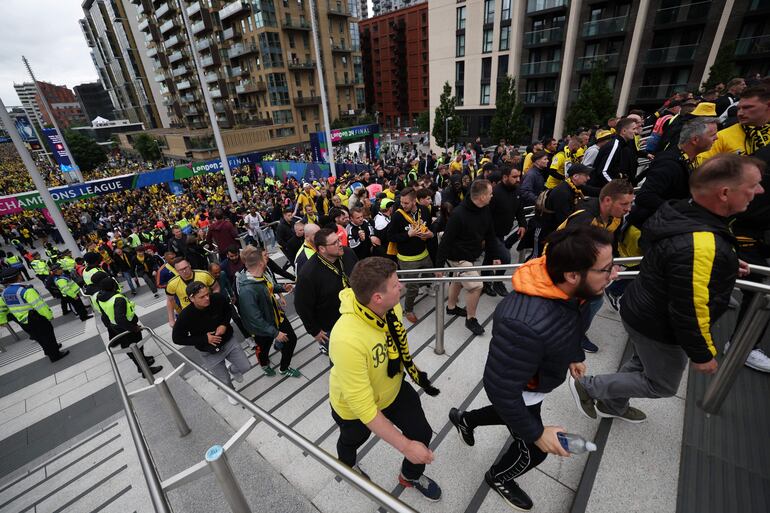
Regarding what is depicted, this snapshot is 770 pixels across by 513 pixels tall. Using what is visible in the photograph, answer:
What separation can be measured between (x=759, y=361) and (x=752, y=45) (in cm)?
3231

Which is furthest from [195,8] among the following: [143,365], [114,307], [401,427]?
[401,427]

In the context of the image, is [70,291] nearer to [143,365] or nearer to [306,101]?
[143,365]

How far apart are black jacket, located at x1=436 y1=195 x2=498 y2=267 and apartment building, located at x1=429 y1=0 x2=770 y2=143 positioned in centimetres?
3160

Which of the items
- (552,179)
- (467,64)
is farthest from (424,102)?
(552,179)

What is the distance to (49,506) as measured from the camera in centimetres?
353

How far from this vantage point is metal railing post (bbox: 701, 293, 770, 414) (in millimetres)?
2229

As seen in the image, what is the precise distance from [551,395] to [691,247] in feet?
6.29

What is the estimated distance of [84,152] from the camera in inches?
2242

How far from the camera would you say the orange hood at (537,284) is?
5.88 ft

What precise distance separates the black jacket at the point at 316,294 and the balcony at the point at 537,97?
3613 centimetres

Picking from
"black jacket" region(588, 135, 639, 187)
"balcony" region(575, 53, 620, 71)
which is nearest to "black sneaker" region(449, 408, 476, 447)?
"black jacket" region(588, 135, 639, 187)

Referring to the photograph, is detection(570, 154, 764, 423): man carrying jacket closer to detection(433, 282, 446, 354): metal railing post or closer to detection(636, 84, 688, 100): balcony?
detection(433, 282, 446, 354): metal railing post

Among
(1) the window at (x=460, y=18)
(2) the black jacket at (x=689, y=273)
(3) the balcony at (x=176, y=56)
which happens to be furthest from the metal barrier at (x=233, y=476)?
(3) the balcony at (x=176, y=56)

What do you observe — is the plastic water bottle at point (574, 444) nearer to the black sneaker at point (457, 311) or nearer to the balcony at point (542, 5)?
the black sneaker at point (457, 311)
